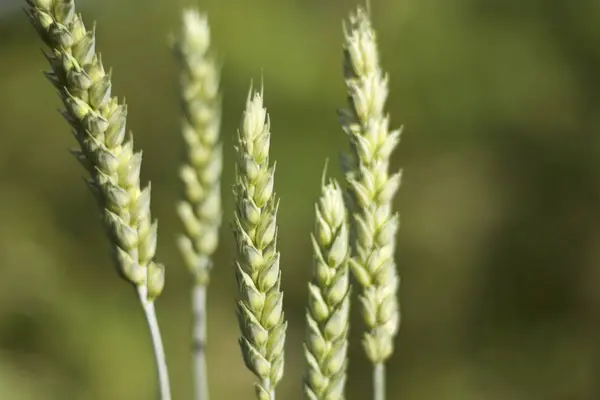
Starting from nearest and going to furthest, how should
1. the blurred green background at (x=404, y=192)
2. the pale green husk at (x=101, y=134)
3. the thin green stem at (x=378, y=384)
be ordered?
the pale green husk at (x=101, y=134) → the thin green stem at (x=378, y=384) → the blurred green background at (x=404, y=192)

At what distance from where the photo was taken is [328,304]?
52 cm

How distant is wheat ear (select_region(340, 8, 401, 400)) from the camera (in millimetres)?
553

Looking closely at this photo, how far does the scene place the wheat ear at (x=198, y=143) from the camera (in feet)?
2.58

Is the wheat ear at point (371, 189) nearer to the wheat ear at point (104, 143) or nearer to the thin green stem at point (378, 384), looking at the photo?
the thin green stem at point (378, 384)

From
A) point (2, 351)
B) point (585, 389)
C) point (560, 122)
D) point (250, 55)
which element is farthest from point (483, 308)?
point (2, 351)

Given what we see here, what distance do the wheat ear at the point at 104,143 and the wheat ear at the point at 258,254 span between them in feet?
0.21

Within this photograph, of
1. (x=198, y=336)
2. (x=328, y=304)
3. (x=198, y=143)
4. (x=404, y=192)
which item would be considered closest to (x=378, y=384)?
(x=328, y=304)

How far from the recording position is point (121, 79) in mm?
2451

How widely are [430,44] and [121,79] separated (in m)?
1.10

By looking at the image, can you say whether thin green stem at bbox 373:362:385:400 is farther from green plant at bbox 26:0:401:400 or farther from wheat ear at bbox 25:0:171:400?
wheat ear at bbox 25:0:171:400

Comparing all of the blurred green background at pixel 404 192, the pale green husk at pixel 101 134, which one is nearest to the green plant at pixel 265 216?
the pale green husk at pixel 101 134

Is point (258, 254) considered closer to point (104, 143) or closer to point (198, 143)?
point (104, 143)

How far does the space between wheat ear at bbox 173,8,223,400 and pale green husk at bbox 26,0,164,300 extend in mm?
265

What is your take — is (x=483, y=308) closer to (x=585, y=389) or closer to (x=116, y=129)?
(x=585, y=389)
